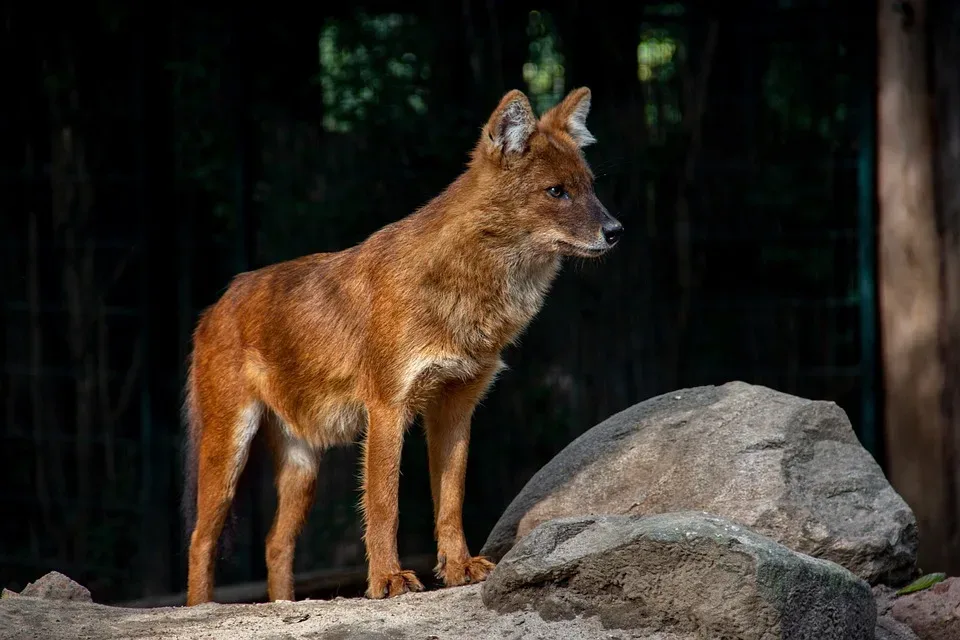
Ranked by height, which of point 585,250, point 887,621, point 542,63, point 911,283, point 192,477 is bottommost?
point 887,621

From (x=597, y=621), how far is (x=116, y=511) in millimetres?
4618

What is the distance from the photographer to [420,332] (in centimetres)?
530

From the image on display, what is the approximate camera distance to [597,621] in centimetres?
434

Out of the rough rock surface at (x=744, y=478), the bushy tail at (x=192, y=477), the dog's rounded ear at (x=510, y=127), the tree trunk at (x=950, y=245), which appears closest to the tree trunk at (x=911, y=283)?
the tree trunk at (x=950, y=245)

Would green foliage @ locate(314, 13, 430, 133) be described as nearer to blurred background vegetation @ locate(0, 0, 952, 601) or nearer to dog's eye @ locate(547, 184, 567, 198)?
blurred background vegetation @ locate(0, 0, 952, 601)

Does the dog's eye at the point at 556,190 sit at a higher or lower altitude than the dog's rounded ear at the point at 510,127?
lower

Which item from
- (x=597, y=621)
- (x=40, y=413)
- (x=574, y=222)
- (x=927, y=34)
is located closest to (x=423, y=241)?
(x=574, y=222)

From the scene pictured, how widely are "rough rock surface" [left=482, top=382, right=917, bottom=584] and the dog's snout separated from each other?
90cm

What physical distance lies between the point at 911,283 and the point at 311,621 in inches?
160

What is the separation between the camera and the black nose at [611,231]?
5.29 m

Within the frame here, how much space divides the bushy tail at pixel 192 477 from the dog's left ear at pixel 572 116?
6.80ft

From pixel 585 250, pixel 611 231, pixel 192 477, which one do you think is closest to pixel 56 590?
pixel 192 477

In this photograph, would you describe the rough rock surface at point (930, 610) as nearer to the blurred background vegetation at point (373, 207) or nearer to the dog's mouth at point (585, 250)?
the dog's mouth at point (585, 250)

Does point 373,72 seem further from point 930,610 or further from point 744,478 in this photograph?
point 930,610
